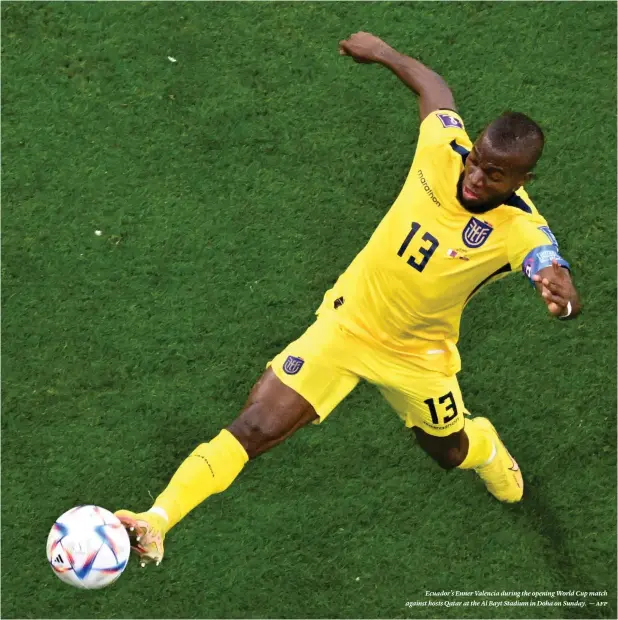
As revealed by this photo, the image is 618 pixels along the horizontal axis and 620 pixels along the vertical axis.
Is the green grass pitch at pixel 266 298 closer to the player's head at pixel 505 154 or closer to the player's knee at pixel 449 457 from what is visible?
the player's knee at pixel 449 457

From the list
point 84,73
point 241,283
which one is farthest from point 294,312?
point 84,73

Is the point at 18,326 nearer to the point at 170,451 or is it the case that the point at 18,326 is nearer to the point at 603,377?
the point at 170,451

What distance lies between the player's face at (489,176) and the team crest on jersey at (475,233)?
3.0 inches

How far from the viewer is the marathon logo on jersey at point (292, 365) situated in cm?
588

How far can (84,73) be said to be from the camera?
7.30m

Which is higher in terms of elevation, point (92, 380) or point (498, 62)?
point (498, 62)

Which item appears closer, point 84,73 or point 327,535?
point 327,535

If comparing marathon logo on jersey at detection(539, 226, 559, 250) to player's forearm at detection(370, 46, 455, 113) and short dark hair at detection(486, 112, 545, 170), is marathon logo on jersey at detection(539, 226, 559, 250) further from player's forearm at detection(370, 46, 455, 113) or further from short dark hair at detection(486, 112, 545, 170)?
player's forearm at detection(370, 46, 455, 113)

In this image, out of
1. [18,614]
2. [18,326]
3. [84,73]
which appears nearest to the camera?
[18,614]

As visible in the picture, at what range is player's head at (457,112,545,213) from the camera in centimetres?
493

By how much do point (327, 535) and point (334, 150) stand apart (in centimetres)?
249

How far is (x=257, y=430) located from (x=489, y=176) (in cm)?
186

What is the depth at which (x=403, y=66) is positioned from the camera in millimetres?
5984

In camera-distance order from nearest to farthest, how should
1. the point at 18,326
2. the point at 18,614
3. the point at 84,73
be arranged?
1. the point at 18,614
2. the point at 18,326
3. the point at 84,73
